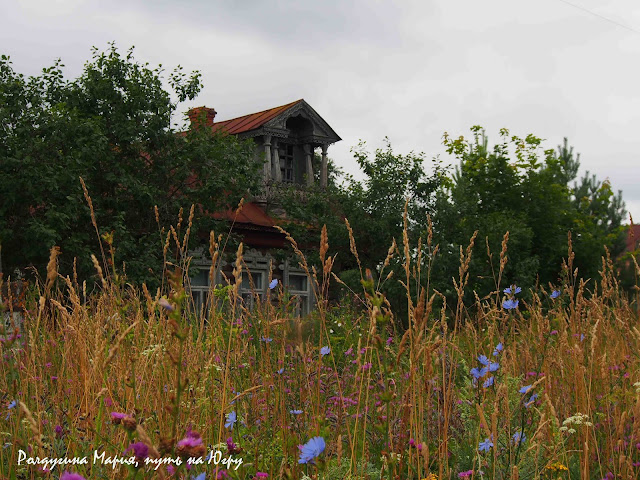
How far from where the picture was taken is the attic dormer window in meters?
19.5

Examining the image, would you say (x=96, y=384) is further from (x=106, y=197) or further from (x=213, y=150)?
(x=213, y=150)

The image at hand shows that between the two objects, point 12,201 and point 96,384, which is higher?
point 12,201

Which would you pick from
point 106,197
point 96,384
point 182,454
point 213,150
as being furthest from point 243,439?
point 213,150

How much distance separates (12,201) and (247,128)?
8.32 meters

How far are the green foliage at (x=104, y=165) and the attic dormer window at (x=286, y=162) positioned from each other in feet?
16.8

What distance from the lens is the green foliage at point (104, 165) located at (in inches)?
434

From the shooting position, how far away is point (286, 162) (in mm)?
19594

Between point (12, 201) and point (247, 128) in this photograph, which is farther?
point (247, 128)

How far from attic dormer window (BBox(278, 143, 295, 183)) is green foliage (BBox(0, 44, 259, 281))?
16.8ft

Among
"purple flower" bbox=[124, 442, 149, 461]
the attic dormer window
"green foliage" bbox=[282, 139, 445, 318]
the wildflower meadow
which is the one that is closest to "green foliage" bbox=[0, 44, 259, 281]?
"green foliage" bbox=[282, 139, 445, 318]

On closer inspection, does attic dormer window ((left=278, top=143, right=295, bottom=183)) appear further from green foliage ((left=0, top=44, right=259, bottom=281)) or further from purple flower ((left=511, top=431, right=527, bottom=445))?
purple flower ((left=511, top=431, right=527, bottom=445))

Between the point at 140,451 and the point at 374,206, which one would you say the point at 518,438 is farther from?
the point at 374,206

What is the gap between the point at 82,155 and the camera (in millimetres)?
11531

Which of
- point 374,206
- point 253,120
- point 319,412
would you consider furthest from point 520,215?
point 319,412
